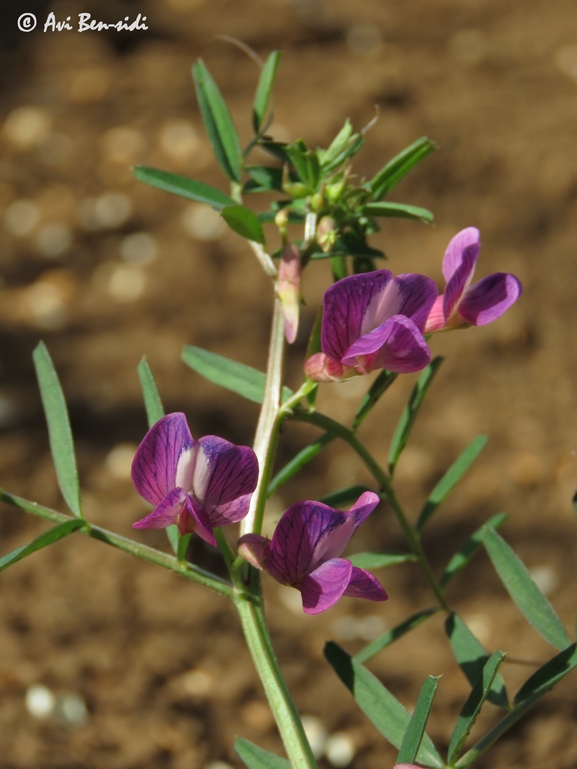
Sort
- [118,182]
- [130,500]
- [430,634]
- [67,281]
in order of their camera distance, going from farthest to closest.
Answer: [118,182] → [67,281] → [130,500] → [430,634]

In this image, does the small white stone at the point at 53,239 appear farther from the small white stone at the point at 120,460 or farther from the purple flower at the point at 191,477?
the purple flower at the point at 191,477

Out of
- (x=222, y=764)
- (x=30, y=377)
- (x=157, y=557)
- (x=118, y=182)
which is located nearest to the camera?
(x=157, y=557)

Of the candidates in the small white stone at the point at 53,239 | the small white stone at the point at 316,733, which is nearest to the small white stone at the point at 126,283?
the small white stone at the point at 53,239

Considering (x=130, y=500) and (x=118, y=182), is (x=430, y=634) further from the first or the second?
(x=118, y=182)

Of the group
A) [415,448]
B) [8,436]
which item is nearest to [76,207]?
[8,436]

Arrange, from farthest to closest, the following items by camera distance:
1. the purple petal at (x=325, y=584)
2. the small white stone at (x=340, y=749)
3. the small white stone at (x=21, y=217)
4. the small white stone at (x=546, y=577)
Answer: the small white stone at (x=21, y=217), the small white stone at (x=546, y=577), the small white stone at (x=340, y=749), the purple petal at (x=325, y=584)

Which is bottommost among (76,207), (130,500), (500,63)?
(130,500)

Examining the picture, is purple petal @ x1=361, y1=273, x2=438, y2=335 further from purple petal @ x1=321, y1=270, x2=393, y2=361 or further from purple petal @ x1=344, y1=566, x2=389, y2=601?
purple petal @ x1=344, y1=566, x2=389, y2=601
